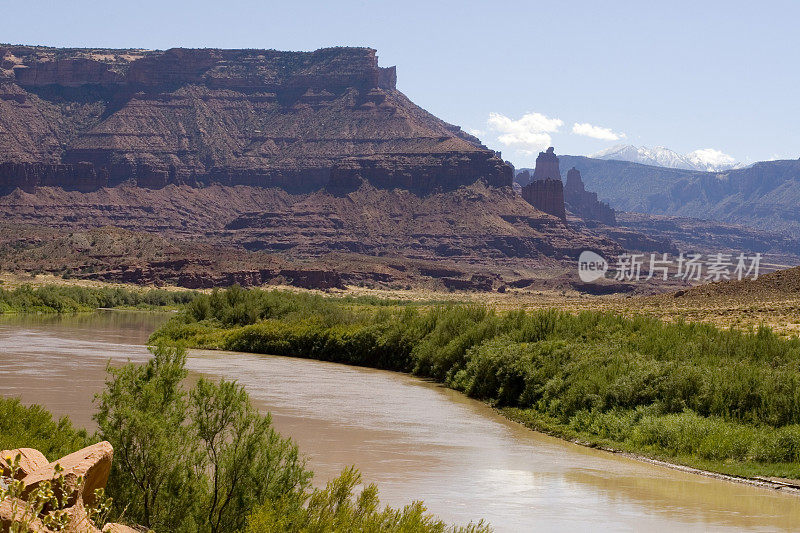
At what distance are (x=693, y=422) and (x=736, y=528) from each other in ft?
24.4

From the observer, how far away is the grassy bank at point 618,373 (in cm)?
2267

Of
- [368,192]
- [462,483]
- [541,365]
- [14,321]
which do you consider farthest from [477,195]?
[462,483]

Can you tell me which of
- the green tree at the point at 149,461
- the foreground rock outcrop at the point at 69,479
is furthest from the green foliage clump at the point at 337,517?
the foreground rock outcrop at the point at 69,479

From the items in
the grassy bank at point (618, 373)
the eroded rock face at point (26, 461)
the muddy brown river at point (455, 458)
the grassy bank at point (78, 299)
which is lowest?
the grassy bank at point (78, 299)

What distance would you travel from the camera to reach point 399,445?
23391 millimetres

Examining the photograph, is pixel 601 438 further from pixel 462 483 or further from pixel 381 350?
pixel 381 350

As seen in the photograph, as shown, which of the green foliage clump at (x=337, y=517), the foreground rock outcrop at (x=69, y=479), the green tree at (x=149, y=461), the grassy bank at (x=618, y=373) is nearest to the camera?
the foreground rock outcrop at (x=69, y=479)

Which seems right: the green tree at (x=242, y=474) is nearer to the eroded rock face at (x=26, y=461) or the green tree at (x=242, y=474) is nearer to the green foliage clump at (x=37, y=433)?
the green foliage clump at (x=37, y=433)

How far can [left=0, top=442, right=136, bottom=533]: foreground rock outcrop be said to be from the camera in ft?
27.9

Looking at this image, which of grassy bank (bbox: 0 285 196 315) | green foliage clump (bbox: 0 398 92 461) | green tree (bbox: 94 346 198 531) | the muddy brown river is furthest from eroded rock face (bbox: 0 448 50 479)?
grassy bank (bbox: 0 285 196 315)

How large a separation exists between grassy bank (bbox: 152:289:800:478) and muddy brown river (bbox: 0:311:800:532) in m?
1.06

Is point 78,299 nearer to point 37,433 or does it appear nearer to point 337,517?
point 37,433

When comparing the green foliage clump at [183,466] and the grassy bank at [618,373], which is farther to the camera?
the grassy bank at [618,373]

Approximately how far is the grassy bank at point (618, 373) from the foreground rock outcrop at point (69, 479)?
47.0ft
